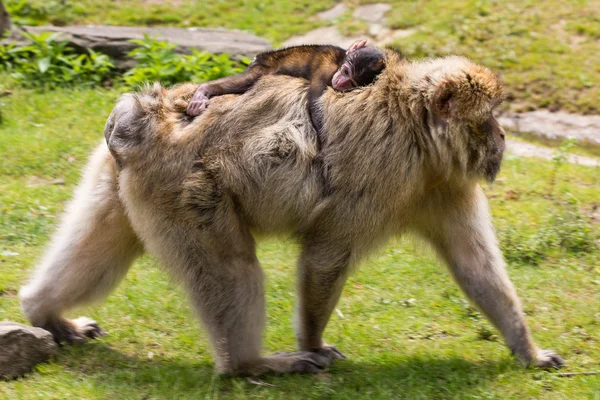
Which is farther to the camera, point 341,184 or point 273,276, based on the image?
point 273,276

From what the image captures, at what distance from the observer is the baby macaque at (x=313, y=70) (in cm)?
508

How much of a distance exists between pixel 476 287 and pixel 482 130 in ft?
3.26

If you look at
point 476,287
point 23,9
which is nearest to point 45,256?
point 476,287

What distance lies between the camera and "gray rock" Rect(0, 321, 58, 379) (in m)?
4.82

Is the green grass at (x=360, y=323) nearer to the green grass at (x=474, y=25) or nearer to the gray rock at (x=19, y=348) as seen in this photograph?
the gray rock at (x=19, y=348)

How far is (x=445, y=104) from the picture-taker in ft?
16.0

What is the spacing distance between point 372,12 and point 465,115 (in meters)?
9.11

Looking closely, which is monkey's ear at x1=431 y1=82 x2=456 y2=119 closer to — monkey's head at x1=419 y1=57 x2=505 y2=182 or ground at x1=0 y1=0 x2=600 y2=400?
monkey's head at x1=419 y1=57 x2=505 y2=182

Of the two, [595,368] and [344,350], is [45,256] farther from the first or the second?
[595,368]

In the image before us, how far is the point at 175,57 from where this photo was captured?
33.3 ft

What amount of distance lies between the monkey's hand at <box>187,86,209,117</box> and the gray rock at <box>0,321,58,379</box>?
5.12 ft

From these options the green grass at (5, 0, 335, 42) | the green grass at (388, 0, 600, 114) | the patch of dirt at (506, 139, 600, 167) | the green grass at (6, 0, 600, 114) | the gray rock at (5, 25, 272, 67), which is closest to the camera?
the patch of dirt at (506, 139, 600, 167)

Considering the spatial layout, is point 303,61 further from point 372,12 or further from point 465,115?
point 372,12

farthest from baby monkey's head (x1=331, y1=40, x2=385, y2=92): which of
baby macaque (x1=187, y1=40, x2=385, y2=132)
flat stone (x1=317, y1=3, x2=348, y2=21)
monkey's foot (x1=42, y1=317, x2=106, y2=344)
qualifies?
flat stone (x1=317, y1=3, x2=348, y2=21)
